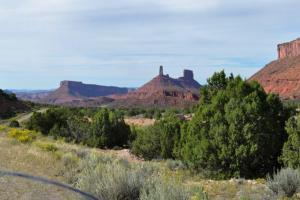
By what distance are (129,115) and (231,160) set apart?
63236 mm

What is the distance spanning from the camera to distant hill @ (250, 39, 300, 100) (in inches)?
5491

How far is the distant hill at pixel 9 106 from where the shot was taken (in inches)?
2864

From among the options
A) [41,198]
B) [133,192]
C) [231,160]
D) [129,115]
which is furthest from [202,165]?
[129,115]

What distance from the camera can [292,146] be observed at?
16.2 m

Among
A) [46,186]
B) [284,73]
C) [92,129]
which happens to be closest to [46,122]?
[92,129]

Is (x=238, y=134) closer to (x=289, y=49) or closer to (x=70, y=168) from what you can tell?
(x=70, y=168)

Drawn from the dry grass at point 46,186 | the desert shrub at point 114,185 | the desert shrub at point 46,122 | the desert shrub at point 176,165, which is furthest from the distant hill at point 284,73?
the desert shrub at point 114,185

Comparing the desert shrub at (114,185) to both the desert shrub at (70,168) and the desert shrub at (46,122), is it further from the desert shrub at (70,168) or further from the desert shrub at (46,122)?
the desert shrub at (46,122)

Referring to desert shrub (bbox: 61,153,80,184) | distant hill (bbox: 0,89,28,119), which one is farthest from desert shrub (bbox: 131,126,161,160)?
distant hill (bbox: 0,89,28,119)

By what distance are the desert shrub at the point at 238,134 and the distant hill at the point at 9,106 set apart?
55.7m

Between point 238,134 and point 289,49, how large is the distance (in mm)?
163715

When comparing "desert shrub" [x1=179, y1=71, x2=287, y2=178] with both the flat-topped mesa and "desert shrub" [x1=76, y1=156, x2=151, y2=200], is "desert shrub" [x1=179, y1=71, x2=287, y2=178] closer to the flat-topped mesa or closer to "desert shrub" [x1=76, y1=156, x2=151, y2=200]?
"desert shrub" [x1=76, y1=156, x2=151, y2=200]

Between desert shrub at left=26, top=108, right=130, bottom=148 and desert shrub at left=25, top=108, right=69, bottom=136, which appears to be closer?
desert shrub at left=26, top=108, right=130, bottom=148

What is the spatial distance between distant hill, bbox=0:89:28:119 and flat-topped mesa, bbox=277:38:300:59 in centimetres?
11097
